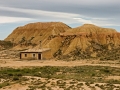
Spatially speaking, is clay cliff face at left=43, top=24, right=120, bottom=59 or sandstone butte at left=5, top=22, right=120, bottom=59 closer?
clay cliff face at left=43, top=24, right=120, bottom=59

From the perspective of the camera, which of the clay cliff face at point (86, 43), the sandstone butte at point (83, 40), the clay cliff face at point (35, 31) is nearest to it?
the clay cliff face at point (86, 43)

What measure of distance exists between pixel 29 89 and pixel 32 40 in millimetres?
86807

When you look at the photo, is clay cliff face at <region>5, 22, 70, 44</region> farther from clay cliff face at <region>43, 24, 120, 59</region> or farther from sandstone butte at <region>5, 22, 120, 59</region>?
clay cliff face at <region>43, 24, 120, 59</region>

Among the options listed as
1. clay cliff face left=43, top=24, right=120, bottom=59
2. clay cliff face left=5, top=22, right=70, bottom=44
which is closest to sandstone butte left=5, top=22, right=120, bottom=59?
clay cliff face left=43, top=24, right=120, bottom=59

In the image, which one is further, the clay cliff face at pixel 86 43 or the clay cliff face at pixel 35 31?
the clay cliff face at pixel 35 31

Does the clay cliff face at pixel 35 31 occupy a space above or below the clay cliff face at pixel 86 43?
above

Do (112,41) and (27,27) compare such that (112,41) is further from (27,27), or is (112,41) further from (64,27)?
(27,27)

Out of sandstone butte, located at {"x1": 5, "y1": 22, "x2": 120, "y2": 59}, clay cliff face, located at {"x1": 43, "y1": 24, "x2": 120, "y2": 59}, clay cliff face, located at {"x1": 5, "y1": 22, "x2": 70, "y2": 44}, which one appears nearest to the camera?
clay cliff face, located at {"x1": 43, "y1": 24, "x2": 120, "y2": 59}

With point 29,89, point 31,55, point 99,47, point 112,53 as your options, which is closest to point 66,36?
point 99,47

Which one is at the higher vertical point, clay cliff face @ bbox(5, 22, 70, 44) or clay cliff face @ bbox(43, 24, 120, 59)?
clay cliff face @ bbox(5, 22, 70, 44)

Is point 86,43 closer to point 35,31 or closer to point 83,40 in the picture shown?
point 83,40

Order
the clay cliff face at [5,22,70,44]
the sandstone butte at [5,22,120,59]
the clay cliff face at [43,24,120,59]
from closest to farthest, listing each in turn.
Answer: the clay cliff face at [43,24,120,59], the sandstone butte at [5,22,120,59], the clay cliff face at [5,22,70,44]

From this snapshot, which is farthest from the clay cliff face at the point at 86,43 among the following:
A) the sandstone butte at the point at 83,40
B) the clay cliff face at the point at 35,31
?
the clay cliff face at the point at 35,31

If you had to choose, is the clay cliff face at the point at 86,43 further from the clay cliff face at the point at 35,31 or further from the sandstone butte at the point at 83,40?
the clay cliff face at the point at 35,31
